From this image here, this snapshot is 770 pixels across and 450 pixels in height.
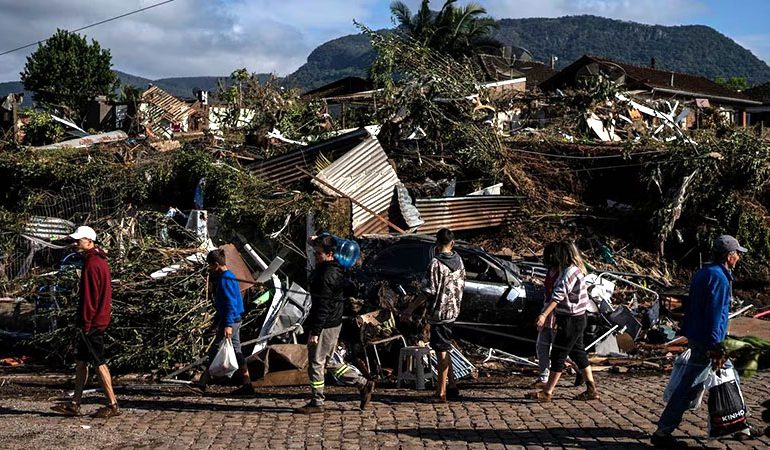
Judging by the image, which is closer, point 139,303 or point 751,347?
point 751,347

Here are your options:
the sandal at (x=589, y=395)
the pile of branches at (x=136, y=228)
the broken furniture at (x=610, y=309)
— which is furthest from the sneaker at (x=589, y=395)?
the pile of branches at (x=136, y=228)

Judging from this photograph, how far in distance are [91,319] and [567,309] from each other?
4.81 metres

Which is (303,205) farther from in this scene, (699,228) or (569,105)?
(569,105)

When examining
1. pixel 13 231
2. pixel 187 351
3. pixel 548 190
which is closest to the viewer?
pixel 187 351

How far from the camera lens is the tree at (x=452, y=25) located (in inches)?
2029

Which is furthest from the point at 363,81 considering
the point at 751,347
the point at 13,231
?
the point at 751,347

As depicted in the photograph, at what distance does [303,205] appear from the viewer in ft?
47.5

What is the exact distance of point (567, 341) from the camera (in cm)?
888

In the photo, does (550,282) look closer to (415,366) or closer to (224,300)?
(415,366)

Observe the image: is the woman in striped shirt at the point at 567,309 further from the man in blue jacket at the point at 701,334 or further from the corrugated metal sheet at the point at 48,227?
the corrugated metal sheet at the point at 48,227

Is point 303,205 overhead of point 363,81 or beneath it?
beneath

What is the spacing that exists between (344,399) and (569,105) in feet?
42.5

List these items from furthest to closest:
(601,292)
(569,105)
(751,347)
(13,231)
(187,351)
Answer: (569,105) → (13,231) → (601,292) → (187,351) → (751,347)

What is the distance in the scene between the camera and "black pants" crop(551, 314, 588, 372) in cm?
887
